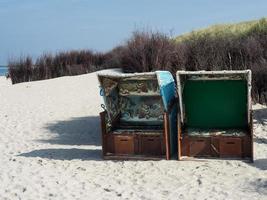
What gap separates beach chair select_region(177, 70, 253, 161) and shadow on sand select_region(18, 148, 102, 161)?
65.3 inches

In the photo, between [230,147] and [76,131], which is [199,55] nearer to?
[76,131]

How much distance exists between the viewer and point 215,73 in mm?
8023

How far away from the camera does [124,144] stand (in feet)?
28.4

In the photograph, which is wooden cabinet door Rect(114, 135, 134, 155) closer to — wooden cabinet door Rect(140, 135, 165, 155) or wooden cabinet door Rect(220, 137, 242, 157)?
wooden cabinet door Rect(140, 135, 165, 155)

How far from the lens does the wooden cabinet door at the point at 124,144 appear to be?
861cm

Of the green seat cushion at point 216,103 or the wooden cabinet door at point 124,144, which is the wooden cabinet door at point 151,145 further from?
the green seat cushion at point 216,103

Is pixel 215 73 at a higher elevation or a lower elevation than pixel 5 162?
higher

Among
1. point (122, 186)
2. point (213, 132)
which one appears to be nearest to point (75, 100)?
point (213, 132)

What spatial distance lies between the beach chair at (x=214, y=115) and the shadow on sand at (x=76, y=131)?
87.7 inches

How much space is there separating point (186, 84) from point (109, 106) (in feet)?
4.82

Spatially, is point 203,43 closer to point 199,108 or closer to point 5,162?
point 199,108

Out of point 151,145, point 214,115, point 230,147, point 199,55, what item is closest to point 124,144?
point 151,145

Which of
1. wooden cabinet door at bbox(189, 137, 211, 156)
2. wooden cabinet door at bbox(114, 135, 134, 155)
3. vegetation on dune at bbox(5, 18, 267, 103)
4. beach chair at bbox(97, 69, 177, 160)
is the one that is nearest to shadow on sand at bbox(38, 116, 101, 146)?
beach chair at bbox(97, 69, 177, 160)

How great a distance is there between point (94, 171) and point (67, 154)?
1440mm
